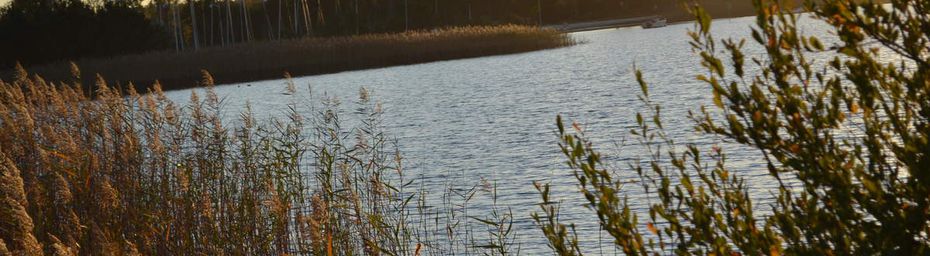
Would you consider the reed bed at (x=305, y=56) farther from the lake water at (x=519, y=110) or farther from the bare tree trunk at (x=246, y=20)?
the bare tree trunk at (x=246, y=20)

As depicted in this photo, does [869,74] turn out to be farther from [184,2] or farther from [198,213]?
[184,2]

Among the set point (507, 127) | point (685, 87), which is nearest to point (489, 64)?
point (685, 87)

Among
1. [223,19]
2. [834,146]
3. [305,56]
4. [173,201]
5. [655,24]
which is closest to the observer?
[834,146]

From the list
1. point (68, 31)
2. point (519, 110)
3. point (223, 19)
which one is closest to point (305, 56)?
point (68, 31)

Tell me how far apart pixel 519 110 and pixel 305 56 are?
1007 inches

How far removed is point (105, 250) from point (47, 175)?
10.9 feet

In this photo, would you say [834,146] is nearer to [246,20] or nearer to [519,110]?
[519,110]

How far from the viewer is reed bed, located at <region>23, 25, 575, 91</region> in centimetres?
4566

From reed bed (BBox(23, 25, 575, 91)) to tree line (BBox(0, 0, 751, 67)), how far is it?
5064 millimetres

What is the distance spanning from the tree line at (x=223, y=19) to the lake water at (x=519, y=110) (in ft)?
15.4

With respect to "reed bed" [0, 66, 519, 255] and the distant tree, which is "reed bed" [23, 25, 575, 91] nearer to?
the distant tree

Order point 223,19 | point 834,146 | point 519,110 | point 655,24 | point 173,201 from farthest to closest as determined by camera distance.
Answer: point 655,24 → point 223,19 → point 519,110 → point 173,201 → point 834,146

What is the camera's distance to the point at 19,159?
1089 cm

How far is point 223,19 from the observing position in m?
89.8
